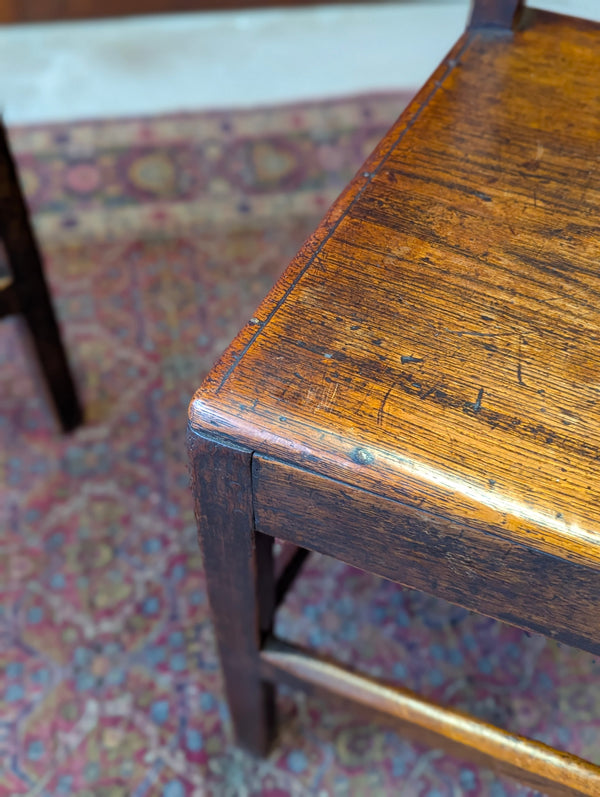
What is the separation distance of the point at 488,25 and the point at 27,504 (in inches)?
35.0

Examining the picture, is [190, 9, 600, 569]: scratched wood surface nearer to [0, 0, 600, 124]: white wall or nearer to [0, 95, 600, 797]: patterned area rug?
[0, 95, 600, 797]: patterned area rug

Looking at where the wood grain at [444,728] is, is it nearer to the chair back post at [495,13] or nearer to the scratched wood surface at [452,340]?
the scratched wood surface at [452,340]

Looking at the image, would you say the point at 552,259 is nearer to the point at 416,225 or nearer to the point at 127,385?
the point at 416,225

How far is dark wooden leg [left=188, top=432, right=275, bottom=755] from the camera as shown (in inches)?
21.6

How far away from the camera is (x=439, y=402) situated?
0.52m

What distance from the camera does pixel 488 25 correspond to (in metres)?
0.82

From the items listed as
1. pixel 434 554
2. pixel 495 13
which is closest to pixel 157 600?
pixel 434 554

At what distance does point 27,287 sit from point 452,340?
2.23ft

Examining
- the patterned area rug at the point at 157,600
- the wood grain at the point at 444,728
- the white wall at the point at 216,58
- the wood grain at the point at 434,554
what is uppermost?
the wood grain at the point at 434,554

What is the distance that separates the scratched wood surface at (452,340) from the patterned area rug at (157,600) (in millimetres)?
383

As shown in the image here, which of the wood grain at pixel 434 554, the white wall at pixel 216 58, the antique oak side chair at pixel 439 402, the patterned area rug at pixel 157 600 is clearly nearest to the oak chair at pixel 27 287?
the patterned area rug at pixel 157 600

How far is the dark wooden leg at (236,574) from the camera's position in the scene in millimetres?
550

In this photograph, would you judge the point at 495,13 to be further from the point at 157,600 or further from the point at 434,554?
the point at 157,600

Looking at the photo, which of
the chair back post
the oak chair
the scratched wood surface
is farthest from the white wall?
the scratched wood surface
